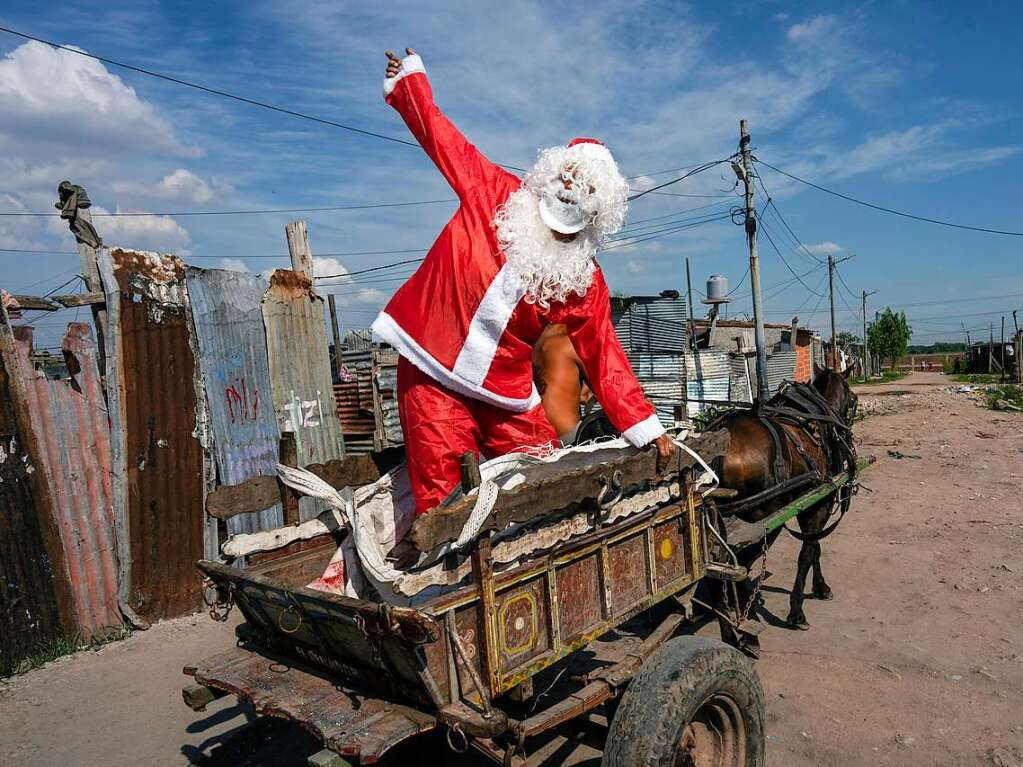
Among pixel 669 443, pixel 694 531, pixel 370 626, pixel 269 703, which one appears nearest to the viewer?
pixel 370 626

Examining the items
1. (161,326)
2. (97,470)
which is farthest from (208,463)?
(161,326)

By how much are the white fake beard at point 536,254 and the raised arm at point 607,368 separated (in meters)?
0.09

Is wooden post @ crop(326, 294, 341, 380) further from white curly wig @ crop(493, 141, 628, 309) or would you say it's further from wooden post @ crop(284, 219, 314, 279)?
white curly wig @ crop(493, 141, 628, 309)

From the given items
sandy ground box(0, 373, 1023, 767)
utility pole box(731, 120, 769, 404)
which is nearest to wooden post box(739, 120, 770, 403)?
utility pole box(731, 120, 769, 404)

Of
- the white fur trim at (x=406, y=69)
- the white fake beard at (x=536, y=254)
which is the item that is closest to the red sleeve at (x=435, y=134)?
the white fur trim at (x=406, y=69)

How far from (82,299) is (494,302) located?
12.5 feet

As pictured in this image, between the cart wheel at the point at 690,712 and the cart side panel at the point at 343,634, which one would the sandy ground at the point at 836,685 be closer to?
the cart wheel at the point at 690,712

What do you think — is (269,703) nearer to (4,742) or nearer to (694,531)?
(694,531)

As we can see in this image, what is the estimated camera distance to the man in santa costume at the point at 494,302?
9.16ft

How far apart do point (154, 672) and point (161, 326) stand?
257 cm

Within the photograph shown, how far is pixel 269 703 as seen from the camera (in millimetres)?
2229

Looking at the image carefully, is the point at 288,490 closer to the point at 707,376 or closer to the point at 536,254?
the point at 536,254

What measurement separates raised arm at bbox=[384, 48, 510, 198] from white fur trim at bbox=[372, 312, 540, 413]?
0.68 meters

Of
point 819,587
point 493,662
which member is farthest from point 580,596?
point 819,587
